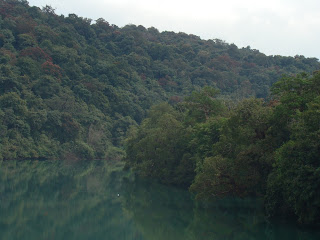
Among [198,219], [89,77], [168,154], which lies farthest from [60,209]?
[89,77]

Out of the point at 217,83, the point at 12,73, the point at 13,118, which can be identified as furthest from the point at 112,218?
the point at 217,83

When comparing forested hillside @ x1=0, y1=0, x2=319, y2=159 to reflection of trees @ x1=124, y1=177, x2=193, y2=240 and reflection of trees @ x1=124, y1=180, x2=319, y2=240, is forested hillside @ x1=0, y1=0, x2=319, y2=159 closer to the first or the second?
reflection of trees @ x1=124, y1=177, x2=193, y2=240

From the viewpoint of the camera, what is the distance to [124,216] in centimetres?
2295

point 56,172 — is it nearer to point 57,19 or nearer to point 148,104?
point 148,104

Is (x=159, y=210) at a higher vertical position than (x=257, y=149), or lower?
lower

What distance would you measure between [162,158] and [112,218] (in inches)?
566

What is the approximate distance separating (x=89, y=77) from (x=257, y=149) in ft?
195

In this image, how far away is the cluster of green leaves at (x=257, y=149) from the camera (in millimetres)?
17656

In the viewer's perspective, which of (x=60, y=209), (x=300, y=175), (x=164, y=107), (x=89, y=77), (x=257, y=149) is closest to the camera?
(x=300, y=175)

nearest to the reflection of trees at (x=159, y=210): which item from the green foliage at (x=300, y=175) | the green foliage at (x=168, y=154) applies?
the green foliage at (x=168, y=154)

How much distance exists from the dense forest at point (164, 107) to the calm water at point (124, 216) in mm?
1221

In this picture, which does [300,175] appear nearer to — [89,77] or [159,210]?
[159,210]

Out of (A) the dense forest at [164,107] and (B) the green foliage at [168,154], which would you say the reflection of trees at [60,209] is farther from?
(A) the dense forest at [164,107]

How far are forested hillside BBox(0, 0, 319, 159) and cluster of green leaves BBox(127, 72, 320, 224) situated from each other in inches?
1087
